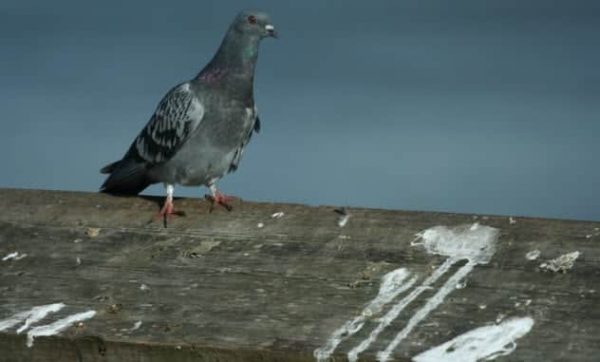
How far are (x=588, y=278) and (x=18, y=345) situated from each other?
87.6 inches

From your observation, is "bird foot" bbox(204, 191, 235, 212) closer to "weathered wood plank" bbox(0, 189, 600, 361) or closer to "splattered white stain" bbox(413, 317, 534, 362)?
"weathered wood plank" bbox(0, 189, 600, 361)

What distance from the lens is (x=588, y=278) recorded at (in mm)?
4910

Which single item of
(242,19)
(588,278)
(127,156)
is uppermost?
(242,19)

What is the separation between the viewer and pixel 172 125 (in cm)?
895

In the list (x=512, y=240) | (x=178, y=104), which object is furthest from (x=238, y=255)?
(x=178, y=104)

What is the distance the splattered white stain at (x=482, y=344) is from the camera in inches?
170

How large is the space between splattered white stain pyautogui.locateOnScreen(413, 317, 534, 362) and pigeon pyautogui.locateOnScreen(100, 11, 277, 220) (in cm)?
462

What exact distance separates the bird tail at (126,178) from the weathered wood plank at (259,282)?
2.17 meters

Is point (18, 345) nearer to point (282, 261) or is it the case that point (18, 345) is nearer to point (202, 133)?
point (282, 261)

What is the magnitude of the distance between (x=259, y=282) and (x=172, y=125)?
395 cm

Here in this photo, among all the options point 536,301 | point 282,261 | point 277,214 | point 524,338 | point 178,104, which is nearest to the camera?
point 524,338

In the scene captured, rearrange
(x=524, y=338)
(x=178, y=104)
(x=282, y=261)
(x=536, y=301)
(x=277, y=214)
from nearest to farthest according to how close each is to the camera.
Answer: (x=524, y=338), (x=536, y=301), (x=282, y=261), (x=277, y=214), (x=178, y=104)

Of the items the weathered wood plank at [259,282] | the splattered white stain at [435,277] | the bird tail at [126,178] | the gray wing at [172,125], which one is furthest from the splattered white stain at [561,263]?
the gray wing at [172,125]

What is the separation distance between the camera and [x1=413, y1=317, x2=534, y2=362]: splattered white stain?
14.2 feet
